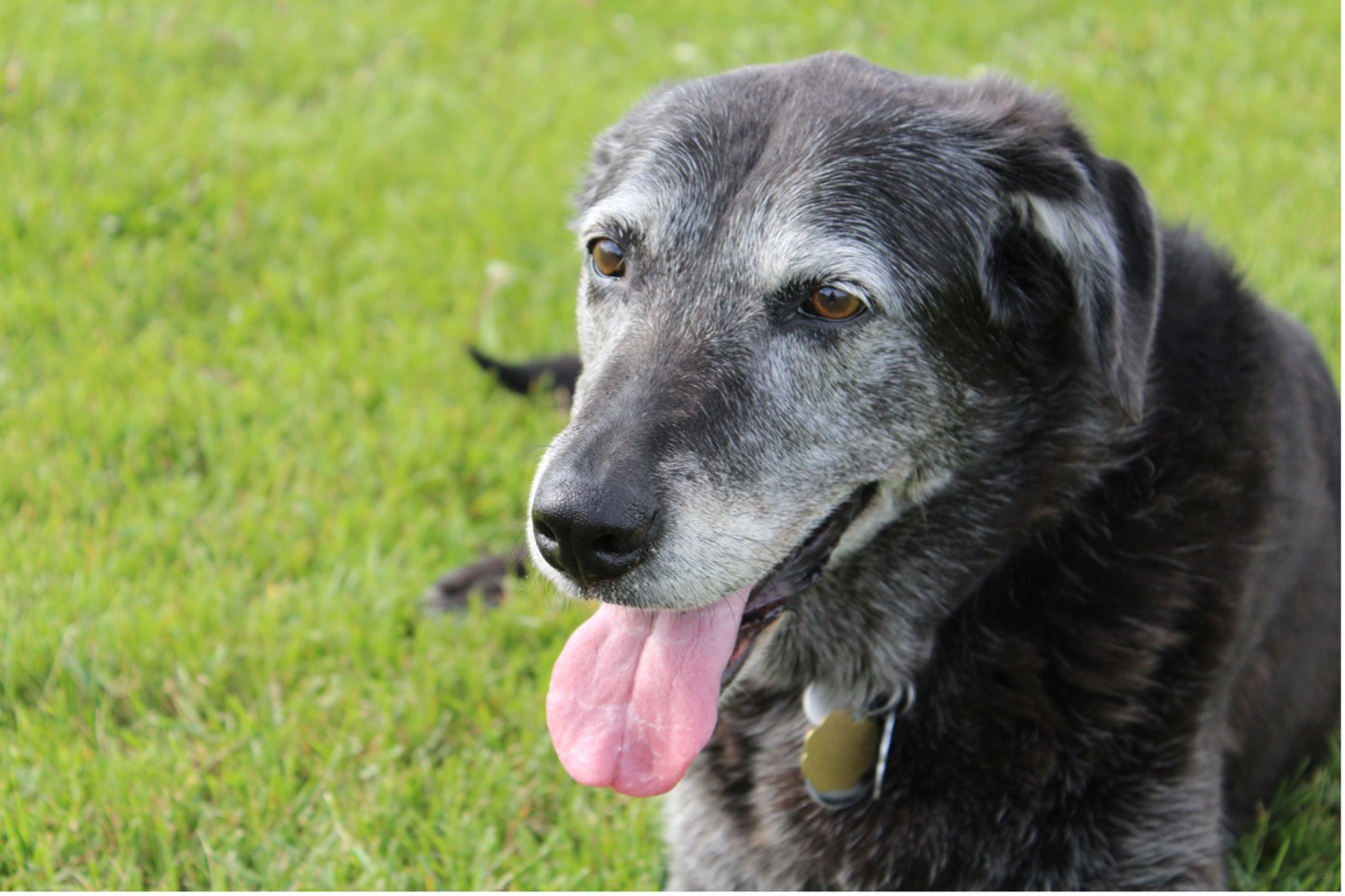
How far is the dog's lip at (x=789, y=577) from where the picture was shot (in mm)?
2875

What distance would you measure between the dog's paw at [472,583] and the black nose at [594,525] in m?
1.70

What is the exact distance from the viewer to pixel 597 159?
11.8ft

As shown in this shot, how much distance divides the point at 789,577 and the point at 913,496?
1.20ft

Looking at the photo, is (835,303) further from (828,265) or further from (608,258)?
(608,258)

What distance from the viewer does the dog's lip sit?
288cm

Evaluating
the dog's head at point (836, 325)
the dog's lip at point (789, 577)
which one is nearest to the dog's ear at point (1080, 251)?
the dog's head at point (836, 325)

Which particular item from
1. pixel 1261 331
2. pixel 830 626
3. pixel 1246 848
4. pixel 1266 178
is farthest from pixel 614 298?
pixel 1266 178

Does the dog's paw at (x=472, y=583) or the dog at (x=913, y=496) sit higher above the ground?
the dog at (x=913, y=496)

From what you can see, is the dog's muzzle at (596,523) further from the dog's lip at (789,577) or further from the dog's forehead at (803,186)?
the dog's forehead at (803,186)

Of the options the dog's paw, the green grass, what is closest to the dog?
the green grass

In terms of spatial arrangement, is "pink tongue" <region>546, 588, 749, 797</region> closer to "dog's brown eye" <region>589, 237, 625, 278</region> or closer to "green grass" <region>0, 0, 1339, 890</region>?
"green grass" <region>0, 0, 1339, 890</region>

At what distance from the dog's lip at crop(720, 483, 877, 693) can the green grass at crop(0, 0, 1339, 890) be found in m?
0.87

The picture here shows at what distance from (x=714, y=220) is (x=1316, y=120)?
5.66 metres

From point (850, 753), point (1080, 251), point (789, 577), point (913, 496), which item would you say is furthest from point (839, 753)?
point (1080, 251)
